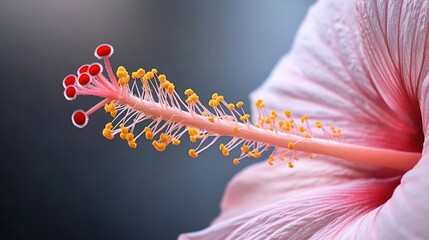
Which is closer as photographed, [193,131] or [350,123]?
[193,131]

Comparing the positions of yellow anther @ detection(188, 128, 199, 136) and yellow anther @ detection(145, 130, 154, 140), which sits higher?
yellow anther @ detection(145, 130, 154, 140)

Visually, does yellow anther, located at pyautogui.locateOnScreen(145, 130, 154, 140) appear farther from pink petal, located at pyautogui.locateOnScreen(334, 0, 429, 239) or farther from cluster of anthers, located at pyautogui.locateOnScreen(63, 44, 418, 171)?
pink petal, located at pyautogui.locateOnScreen(334, 0, 429, 239)

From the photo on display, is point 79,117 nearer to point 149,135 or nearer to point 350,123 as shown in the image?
point 149,135

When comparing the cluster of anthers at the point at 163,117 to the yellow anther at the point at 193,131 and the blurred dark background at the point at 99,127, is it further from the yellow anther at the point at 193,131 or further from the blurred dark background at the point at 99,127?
the blurred dark background at the point at 99,127

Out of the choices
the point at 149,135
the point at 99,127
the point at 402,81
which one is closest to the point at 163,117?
the point at 149,135

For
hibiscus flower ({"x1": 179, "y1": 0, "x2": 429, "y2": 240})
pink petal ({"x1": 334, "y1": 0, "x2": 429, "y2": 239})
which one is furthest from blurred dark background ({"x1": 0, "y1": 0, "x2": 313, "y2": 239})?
pink petal ({"x1": 334, "y1": 0, "x2": 429, "y2": 239})

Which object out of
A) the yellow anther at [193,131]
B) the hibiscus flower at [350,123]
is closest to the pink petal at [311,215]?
the hibiscus flower at [350,123]
